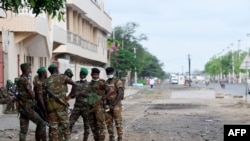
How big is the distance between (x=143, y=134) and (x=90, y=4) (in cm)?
3372

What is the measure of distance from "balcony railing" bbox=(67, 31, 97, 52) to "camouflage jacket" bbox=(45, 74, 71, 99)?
29.0m

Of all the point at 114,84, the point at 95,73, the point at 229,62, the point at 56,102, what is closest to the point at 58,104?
the point at 56,102

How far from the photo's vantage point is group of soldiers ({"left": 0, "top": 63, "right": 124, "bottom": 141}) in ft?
37.9

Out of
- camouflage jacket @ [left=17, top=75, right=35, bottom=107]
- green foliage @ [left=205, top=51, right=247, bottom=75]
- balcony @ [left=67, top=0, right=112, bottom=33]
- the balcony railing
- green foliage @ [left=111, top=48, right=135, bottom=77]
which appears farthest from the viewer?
green foliage @ [left=205, top=51, right=247, bottom=75]

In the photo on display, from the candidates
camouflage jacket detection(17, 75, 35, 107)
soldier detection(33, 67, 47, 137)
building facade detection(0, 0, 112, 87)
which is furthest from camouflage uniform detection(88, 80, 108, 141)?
building facade detection(0, 0, 112, 87)

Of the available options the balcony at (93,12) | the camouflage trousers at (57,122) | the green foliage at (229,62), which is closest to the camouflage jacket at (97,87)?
the camouflage trousers at (57,122)

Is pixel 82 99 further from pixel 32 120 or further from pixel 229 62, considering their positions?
pixel 229 62

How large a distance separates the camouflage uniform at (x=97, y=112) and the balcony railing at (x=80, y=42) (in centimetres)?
2845

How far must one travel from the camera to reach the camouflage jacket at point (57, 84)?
11.5 m

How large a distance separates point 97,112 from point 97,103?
182 mm

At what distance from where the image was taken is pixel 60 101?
37.7 feet

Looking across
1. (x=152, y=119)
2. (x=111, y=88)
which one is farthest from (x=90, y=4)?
(x=111, y=88)

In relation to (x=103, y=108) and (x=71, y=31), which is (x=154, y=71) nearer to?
(x=71, y=31)

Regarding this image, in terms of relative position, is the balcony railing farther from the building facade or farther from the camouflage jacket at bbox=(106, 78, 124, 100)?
the camouflage jacket at bbox=(106, 78, 124, 100)
